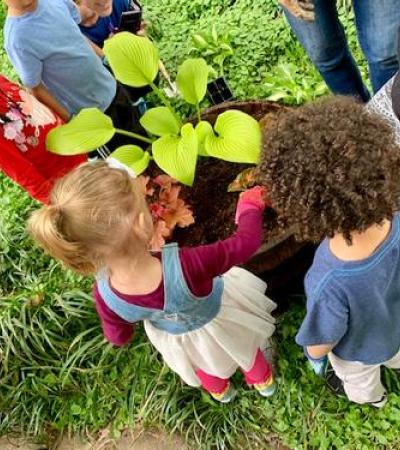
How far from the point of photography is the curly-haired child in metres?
1.44

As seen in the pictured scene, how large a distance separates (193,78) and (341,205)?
107 cm

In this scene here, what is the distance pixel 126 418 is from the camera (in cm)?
236

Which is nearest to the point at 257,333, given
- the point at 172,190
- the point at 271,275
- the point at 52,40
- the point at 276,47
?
the point at 271,275

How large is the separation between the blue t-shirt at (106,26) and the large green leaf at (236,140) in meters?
1.08

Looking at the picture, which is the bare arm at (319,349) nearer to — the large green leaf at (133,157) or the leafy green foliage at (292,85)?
the large green leaf at (133,157)

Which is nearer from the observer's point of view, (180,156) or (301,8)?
(180,156)

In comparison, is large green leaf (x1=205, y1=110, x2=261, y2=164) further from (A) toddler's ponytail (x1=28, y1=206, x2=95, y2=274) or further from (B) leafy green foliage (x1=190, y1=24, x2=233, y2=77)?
(B) leafy green foliage (x1=190, y1=24, x2=233, y2=77)

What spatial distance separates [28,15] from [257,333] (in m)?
1.34

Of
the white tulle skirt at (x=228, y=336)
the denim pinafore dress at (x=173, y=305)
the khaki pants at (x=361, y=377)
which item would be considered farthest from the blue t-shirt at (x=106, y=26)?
the khaki pants at (x=361, y=377)

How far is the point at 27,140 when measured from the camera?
6.95ft

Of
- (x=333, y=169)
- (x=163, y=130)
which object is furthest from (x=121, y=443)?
(x=333, y=169)

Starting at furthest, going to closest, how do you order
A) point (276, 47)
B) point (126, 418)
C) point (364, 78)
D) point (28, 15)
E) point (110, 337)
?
point (276, 47)
point (364, 78)
point (126, 418)
point (28, 15)
point (110, 337)

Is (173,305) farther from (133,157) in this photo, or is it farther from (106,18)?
(106,18)

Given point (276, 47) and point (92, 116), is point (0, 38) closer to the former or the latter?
point (276, 47)
